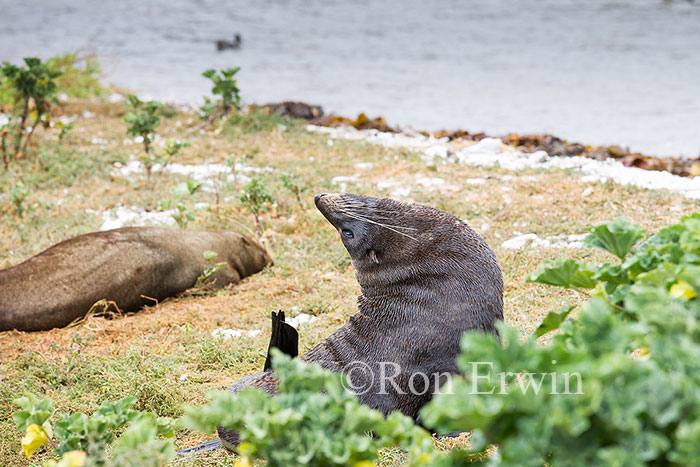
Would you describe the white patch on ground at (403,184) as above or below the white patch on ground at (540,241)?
below

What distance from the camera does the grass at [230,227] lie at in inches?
158

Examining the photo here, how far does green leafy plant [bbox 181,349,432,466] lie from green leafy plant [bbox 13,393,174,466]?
0.48ft

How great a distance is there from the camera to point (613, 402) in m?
1.24

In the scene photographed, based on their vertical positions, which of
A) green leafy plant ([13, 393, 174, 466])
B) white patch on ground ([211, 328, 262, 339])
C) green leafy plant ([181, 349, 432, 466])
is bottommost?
white patch on ground ([211, 328, 262, 339])

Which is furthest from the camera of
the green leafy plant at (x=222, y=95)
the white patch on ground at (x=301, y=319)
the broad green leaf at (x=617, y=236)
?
the green leafy plant at (x=222, y=95)

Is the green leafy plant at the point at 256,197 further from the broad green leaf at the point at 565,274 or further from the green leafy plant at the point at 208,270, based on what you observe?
the broad green leaf at the point at 565,274

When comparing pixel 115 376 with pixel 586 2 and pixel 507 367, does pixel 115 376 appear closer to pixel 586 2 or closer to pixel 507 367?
pixel 507 367

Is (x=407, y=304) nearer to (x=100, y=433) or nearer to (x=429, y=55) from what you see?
(x=100, y=433)

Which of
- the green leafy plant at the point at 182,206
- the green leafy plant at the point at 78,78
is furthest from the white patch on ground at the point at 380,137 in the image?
the green leafy plant at the point at 78,78

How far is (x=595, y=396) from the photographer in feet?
3.94

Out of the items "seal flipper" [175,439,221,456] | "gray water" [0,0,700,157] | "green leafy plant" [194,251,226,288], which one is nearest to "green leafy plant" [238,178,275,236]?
"green leafy plant" [194,251,226,288]

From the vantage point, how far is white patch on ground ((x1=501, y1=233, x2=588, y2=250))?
552cm

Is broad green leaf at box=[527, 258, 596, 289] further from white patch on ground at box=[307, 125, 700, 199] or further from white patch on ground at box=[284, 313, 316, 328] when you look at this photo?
white patch on ground at box=[307, 125, 700, 199]

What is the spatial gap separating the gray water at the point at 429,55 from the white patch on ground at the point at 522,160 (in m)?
2.22
